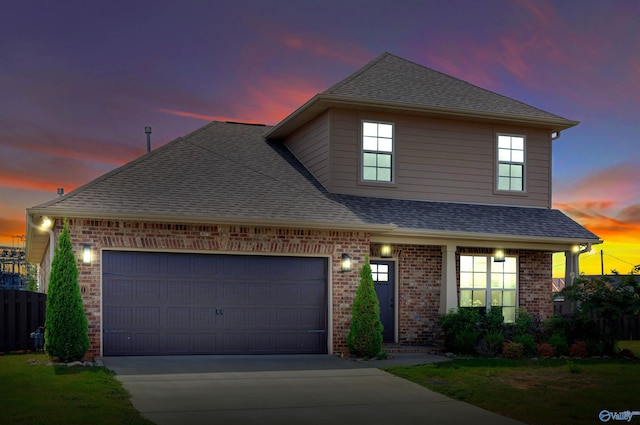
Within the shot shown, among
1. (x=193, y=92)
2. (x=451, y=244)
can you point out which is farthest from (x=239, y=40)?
(x=451, y=244)

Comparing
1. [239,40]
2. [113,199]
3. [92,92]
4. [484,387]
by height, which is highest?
[239,40]

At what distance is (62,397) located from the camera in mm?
10320

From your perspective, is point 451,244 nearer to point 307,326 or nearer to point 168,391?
point 307,326

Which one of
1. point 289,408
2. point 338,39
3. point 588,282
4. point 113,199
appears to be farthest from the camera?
point 338,39

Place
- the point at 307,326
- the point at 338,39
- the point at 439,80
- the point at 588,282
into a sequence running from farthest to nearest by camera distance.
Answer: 1. the point at 439,80
2. the point at 338,39
3. the point at 588,282
4. the point at 307,326

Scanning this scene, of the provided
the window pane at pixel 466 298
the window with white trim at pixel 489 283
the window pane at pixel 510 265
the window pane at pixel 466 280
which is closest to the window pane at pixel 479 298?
the window with white trim at pixel 489 283

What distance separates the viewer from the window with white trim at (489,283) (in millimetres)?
19031

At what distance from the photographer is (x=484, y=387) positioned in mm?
12156

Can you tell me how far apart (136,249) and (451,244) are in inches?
299

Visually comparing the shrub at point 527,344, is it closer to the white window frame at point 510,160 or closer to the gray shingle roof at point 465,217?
the gray shingle roof at point 465,217

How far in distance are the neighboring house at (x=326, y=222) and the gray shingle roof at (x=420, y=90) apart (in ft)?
0.25

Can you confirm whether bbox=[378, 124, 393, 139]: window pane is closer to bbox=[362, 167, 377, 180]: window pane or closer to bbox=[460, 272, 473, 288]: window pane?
bbox=[362, 167, 377, 180]: window pane

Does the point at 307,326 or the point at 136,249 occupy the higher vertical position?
the point at 136,249

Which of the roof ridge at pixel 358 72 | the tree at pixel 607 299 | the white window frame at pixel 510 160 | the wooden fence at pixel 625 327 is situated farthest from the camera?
the wooden fence at pixel 625 327
